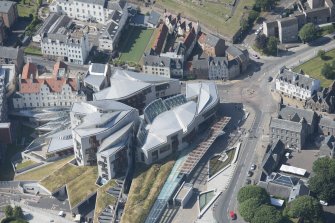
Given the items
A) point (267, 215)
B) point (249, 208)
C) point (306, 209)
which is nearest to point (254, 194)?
point (249, 208)

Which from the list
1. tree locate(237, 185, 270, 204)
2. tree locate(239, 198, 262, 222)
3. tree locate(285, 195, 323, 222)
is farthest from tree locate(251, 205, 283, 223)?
tree locate(237, 185, 270, 204)

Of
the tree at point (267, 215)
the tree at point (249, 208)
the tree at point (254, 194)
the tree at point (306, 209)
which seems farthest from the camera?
the tree at point (254, 194)

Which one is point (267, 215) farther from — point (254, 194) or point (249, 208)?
point (254, 194)

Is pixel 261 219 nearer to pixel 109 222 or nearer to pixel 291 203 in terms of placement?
pixel 291 203

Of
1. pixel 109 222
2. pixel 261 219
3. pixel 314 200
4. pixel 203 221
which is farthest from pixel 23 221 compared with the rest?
pixel 314 200

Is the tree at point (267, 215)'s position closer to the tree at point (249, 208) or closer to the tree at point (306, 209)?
the tree at point (249, 208)

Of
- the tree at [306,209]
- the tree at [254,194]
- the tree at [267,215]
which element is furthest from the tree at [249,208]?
the tree at [306,209]
